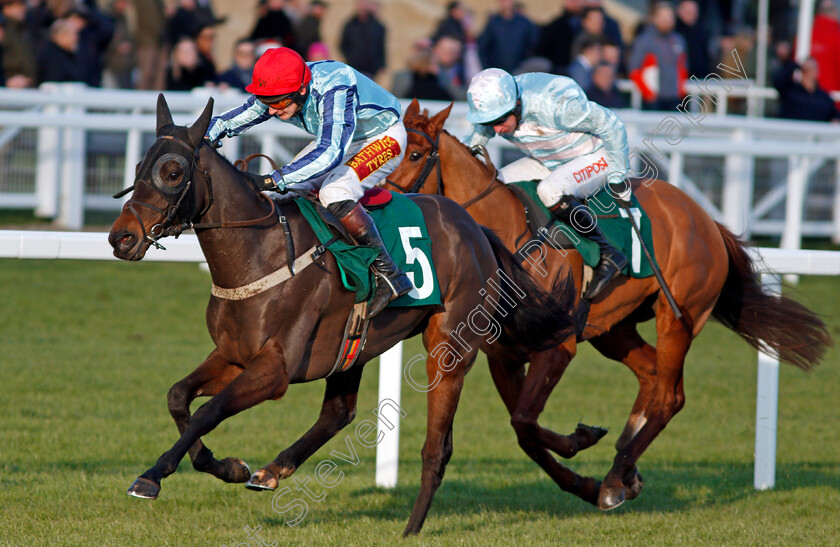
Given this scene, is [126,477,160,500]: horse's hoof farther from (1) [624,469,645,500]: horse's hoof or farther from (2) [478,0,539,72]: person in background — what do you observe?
(2) [478,0,539,72]: person in background

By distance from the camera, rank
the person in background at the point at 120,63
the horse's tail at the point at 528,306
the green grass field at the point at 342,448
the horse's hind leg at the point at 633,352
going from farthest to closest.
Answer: the person in background at the point at 120,63 < the horse's hind leg at the point at 633,352 < the horse's tail at the point at 528,306 < the green grass field at the point at 342,448

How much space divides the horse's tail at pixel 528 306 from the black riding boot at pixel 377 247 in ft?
2.06

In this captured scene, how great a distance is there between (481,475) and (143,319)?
4064 millimetres

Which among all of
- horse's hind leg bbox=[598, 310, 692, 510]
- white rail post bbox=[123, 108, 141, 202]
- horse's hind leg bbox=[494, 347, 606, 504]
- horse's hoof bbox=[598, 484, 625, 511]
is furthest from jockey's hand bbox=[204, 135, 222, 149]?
white rail post bbox=[123, 108, 141, 202]

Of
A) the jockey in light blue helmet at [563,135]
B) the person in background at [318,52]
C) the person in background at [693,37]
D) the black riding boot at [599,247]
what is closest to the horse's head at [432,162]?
the jockey in light blue helmet at [563,135]

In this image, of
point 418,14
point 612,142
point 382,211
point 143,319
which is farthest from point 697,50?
point 382,211

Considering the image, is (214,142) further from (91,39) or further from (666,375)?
(91,39)

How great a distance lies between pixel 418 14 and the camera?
19.9m

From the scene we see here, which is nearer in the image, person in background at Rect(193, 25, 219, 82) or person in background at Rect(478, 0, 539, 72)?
person in background at Rect(193, 25, 219, 82)

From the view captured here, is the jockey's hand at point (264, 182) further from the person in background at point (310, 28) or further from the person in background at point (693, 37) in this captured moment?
the person in background at point (693, 37)

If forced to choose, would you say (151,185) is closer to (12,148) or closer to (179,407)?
(179,407)

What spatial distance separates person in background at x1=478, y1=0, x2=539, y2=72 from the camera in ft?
42.6

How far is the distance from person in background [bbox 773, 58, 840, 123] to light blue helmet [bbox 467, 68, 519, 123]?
793 cm

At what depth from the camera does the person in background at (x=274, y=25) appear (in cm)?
1202
